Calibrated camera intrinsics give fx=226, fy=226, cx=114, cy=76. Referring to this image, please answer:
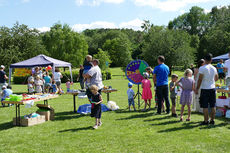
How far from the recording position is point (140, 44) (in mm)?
56969

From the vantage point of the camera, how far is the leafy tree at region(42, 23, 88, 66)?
5044cm

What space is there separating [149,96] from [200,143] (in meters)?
3.66

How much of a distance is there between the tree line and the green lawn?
583 cm

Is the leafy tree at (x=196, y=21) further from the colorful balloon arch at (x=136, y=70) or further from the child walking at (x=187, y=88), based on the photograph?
the child walking at (x=187, y=88)

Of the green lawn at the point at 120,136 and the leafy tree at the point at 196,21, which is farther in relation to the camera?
the leafy tree at the point at 196,21

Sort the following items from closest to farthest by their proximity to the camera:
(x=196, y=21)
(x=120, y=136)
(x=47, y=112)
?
(x=120, y=136), (x=47, y=112), (x=196, y=21)

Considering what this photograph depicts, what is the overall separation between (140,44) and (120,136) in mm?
52728

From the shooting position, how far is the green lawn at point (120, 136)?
4.69 metres

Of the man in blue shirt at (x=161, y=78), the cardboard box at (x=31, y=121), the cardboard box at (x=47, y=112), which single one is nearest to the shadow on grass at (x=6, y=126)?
the cardboard box at (x=31, y=121)

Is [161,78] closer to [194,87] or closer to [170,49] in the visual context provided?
[194,87]

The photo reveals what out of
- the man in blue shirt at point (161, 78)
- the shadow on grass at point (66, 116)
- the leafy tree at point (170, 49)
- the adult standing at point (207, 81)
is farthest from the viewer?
the leafy tree at point (170, 49)

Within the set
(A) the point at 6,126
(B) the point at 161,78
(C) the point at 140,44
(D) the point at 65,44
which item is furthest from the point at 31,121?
(C) the point at 140,44

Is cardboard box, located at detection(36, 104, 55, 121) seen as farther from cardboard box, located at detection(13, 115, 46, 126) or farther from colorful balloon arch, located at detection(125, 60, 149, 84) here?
colorful balloon arch, located at detection(125, 60, 149, 84)

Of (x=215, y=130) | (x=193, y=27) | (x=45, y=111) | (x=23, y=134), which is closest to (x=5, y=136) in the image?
(x=23, y=134)
